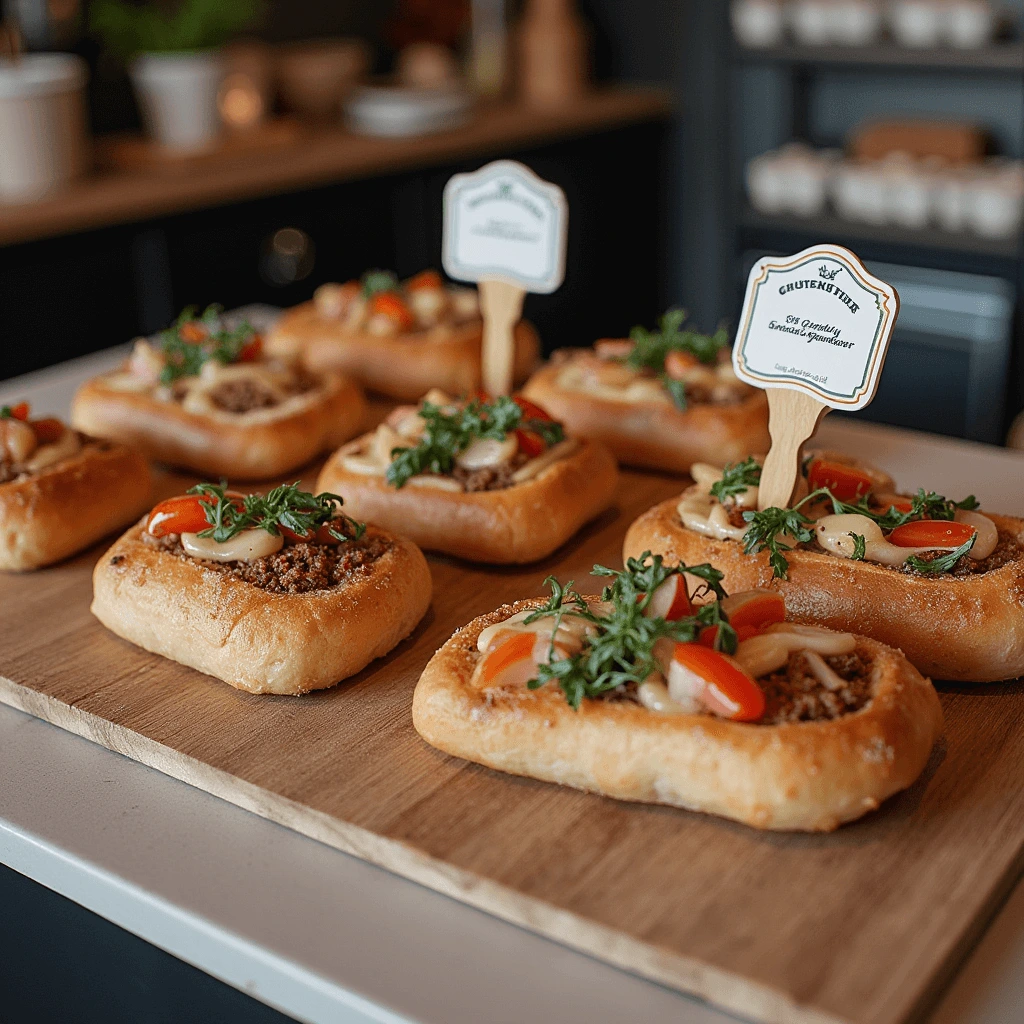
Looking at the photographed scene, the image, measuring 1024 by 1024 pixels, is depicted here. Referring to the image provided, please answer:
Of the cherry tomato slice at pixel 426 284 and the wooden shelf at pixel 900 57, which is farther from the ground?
the wooden shelf at pixel 900 57

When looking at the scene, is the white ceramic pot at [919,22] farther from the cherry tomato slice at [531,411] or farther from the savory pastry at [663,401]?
the cherry tomato slice at [531,411]

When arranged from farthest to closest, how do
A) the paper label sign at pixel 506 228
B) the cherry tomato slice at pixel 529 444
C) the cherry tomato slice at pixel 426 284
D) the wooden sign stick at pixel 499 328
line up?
the cherry tomato slice at pixel 426 284 < the wooden sign stick at pixel 499 328 < the paper label sign at pixel 506 228 < the cherry tomato slice at pixel 529 444

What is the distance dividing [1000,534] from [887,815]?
67 cm

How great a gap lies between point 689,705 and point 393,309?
6.30 ft

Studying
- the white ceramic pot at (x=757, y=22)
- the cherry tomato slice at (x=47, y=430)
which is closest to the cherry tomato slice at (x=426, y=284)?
the cherry tomato slice at (x=47, y=430)

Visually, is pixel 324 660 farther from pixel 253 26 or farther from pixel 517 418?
pixel 253 26

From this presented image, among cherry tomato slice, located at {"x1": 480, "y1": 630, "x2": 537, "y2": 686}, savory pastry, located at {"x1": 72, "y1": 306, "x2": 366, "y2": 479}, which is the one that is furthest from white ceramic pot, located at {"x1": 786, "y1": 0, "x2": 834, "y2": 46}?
cherry tomato slice, located at {"x1": 480, "y1": 630, "x2": 537, "y2": 686}

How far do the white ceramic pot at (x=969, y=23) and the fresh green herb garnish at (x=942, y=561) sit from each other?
3.97 meters

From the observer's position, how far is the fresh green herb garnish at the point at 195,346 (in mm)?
2809

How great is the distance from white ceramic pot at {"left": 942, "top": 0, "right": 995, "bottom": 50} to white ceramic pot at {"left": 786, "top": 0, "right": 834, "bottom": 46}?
1.80 feet

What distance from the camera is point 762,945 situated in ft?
4.21

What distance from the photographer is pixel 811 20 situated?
5438 millimetres

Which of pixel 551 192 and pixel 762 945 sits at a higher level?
pixel 551 192

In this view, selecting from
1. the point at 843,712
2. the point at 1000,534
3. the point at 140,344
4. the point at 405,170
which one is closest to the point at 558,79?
the point at 405,170
